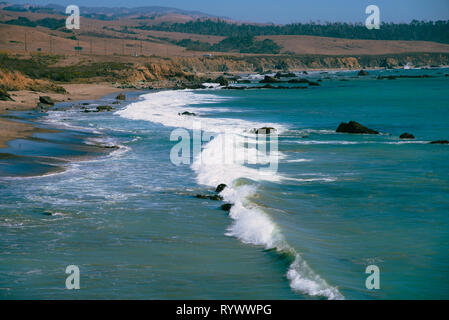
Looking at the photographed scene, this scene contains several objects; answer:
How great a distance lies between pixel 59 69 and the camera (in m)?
83.7

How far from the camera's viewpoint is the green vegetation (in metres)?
74.1

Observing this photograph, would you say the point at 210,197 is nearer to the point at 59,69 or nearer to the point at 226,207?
the point at 226,207

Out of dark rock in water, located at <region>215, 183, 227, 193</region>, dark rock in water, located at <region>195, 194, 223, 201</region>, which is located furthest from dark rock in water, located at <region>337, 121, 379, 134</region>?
dark rock in water, located at <region>195, 194, 223, 201</region>

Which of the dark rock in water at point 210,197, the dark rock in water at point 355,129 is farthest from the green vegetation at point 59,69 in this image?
the dark rock in water at point 210,197

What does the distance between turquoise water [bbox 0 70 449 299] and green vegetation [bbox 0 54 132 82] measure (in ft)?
176

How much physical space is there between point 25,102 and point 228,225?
34027mm

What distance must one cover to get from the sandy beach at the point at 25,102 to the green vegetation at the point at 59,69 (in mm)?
6516

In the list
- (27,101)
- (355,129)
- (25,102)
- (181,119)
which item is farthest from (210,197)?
(27,101)

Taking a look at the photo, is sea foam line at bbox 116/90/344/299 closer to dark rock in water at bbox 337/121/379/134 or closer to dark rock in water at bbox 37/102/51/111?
dark rock in water at bbox 337/121/379/134

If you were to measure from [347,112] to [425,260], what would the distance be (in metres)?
38.0

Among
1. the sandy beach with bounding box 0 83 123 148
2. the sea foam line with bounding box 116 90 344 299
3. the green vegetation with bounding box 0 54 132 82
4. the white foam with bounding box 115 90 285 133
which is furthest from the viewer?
the green vegetation with bounding box 0 54 132 82

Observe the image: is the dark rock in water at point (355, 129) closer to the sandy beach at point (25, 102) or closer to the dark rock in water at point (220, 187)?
the sandy beach at point (25, 102)

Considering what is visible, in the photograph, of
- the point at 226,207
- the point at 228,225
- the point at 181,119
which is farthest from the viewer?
the point at 181,119
